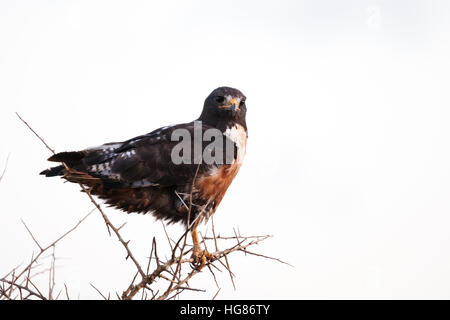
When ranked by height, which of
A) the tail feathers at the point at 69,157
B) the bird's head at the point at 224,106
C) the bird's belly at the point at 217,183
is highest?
the bird's head at the point at 224,106

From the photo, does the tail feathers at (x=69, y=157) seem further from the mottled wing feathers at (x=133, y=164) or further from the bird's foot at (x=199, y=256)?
the bird's foot at (x=199, y=256)

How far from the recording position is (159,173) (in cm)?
495

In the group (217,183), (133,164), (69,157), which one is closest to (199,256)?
(217,183)

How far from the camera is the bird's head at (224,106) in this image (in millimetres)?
5332

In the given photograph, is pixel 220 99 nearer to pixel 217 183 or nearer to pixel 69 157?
pixel 217 183

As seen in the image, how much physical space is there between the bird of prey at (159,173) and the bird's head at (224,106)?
0.24m

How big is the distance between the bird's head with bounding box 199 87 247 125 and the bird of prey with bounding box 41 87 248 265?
9.5 inches

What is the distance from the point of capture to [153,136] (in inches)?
207

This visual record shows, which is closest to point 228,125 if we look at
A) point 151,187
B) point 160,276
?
point 151,187

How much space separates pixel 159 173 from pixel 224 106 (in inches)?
39.3

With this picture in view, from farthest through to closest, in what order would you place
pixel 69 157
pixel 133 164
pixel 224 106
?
pixel 224 106 → pixel 133 164 → pixel 69 157

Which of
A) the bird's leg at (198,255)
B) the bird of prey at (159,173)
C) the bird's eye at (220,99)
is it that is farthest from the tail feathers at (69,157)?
the bird's eye at (220,99)

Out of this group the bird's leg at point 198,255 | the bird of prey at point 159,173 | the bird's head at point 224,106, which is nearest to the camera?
the bird's leg at point 198,255

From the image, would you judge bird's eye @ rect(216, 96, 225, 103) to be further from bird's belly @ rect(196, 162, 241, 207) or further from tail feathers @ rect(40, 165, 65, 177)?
tail feathers @ rect(40, 165, 65, 177)
